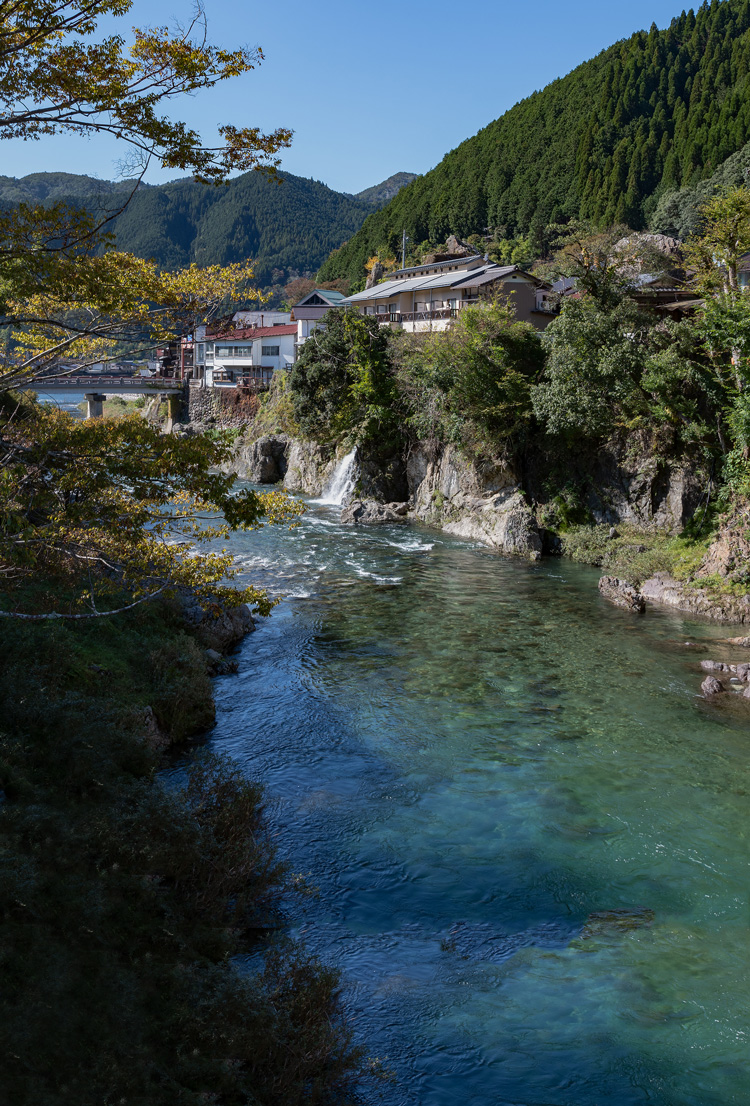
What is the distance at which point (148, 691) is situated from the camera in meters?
14.1

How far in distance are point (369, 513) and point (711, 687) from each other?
2338 centimetres

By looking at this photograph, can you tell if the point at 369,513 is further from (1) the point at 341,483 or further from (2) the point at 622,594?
(2) the point at 622,594

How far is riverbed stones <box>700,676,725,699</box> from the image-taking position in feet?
55.9

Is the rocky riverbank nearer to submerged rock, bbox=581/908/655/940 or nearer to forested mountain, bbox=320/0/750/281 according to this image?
submerged rock, bbox=581/908/655/940

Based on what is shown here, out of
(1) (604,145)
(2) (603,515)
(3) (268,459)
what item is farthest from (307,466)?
(1) (604,145)

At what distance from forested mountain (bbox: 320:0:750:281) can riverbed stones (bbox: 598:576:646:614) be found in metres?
76.0

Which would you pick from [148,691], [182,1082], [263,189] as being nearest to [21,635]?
[148,691]

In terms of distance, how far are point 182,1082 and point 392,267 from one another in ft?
308

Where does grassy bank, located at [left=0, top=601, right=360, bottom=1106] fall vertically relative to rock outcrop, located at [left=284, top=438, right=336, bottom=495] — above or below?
below

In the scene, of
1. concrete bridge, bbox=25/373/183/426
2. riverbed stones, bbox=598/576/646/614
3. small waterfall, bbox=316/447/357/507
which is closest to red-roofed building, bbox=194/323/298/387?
concrete bridge, bbox=25/373/183/426

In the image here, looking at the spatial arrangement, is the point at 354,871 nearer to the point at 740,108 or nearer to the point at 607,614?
the point at 607,614

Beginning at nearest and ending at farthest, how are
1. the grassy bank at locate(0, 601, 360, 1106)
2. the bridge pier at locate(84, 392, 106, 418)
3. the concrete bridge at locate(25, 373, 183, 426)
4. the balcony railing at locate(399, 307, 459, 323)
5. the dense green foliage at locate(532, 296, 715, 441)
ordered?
1. the grassy bank at locate(0, 601, 360, 1106)
2. the dense green foliage at locate(532, 296, 715, 441)
3. the concrete bridge at locate(25, 373, 183, 426)
4. the balcony railing at locate(399, 307, 459, 323)
5. the bridge pier at locate(84, 392, 106, 418)

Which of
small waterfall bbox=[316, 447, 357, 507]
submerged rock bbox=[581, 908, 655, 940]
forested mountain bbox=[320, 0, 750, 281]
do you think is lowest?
submerged rock bbox=[581, 908, 655, 940]

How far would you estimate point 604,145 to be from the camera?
102750 mm
